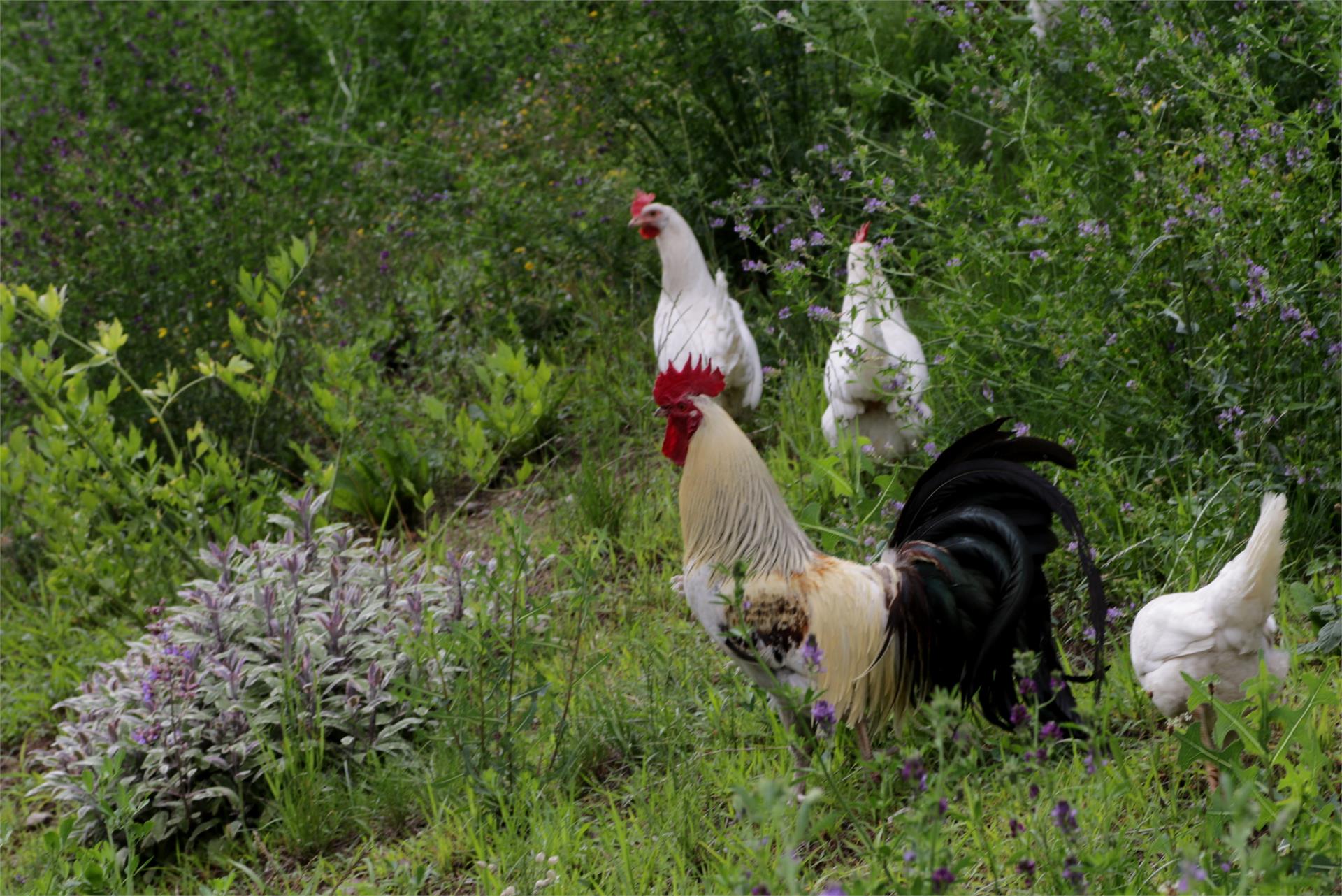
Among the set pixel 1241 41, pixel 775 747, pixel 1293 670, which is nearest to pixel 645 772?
pixel 775 747

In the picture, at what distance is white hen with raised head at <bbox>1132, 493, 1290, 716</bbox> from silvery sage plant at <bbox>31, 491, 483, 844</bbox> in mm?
1654

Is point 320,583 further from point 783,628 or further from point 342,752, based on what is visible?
point 783,628

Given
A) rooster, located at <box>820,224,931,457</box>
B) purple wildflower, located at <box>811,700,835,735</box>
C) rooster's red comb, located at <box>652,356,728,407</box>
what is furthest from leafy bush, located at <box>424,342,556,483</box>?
purple wildflower, located at <box>811,700,835,735</box>

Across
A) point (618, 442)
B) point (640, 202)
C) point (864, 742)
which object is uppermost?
point (640, 202)

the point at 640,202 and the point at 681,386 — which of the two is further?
the point at 640,202

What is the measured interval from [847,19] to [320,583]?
326cm

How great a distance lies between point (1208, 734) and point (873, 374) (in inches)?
64.8

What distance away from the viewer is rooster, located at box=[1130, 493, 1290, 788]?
8.50ft

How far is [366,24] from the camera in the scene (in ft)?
28.5

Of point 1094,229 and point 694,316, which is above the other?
point 1094,229

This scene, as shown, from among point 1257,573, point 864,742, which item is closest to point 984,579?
point 864,742

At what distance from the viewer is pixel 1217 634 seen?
8.82 ft

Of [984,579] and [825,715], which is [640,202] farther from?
[825,715]

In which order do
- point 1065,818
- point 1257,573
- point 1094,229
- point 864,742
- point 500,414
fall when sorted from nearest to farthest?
point 1065,818
point 1257,573
point 864,742
point 1094,229
point 500,414
